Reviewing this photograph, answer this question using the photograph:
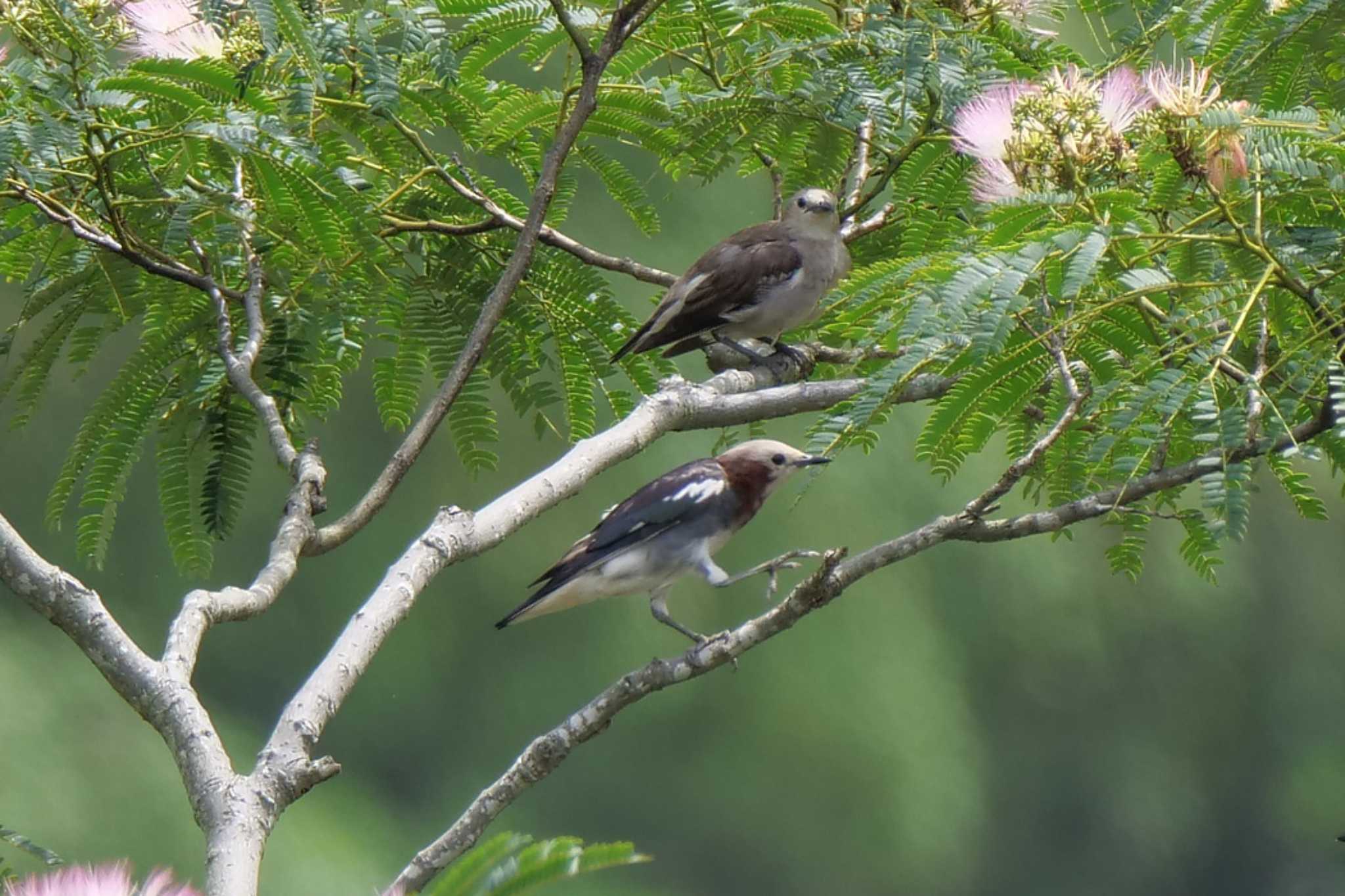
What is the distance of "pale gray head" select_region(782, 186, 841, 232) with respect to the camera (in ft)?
9.93

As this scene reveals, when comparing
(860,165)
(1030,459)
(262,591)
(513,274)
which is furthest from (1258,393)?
(860,165)

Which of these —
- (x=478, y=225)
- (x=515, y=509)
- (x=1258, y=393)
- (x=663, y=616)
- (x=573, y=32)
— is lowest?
(x=1258, y=393)

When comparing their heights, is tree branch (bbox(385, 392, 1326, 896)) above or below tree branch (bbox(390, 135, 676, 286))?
below

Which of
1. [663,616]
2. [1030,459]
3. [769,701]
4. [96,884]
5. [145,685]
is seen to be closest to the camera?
[96,884]

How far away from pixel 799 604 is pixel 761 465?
121 centimetres

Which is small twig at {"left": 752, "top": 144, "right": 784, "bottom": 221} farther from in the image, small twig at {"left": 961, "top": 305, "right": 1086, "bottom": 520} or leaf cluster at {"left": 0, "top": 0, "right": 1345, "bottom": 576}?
small twig at {"left": 961, "top": 305, "right": 1086, "bottom": 520}

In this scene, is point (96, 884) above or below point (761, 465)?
below

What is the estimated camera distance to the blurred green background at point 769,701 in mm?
3684

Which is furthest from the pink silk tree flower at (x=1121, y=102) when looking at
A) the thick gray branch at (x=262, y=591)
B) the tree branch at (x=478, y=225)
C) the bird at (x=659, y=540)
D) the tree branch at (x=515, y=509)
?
the bird at (x=659, y=540)

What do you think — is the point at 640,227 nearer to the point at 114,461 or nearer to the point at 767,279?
the point at 767,279

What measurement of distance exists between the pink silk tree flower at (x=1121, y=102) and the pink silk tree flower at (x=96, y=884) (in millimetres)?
1319

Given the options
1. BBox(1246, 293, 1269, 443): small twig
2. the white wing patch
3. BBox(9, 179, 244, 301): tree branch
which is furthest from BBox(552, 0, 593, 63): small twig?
the white wing patch

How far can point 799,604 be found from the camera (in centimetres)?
157

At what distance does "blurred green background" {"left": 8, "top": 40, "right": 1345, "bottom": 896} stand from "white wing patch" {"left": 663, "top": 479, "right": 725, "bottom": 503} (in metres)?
0.78
